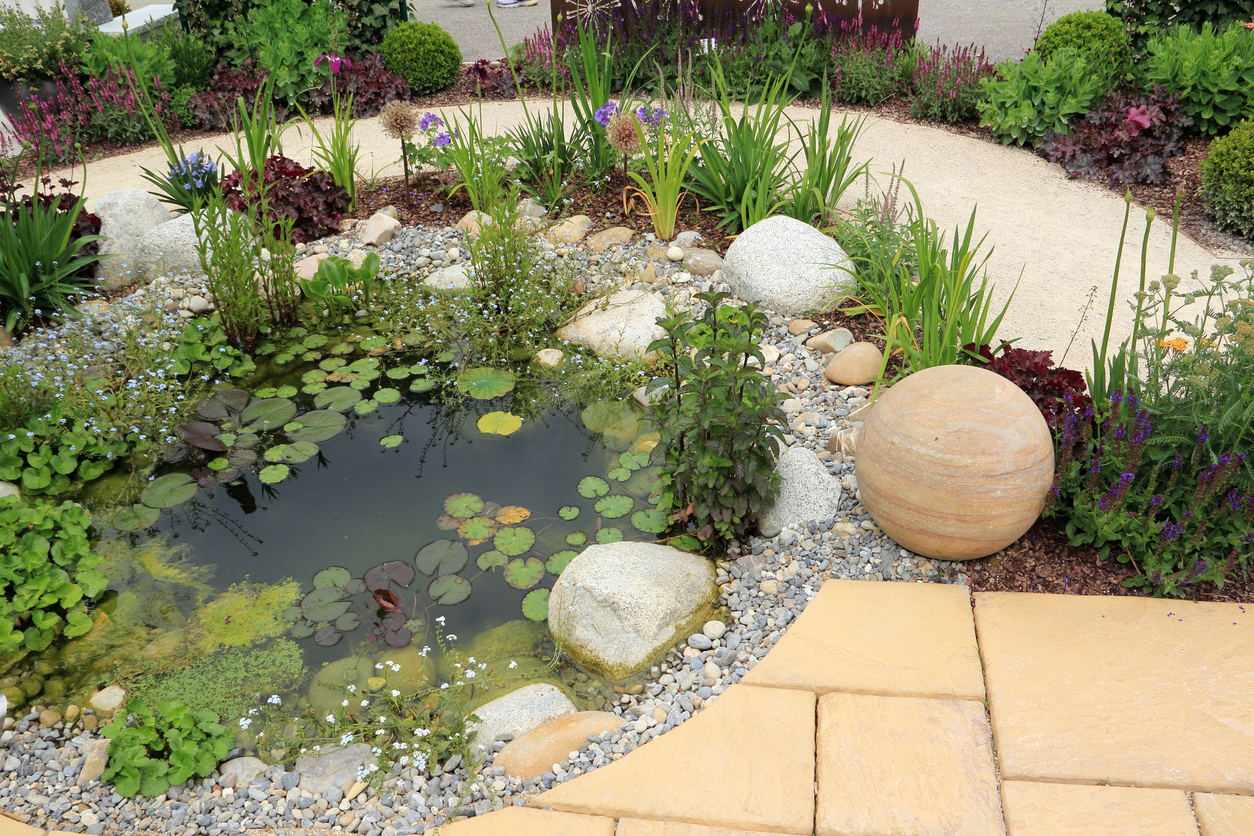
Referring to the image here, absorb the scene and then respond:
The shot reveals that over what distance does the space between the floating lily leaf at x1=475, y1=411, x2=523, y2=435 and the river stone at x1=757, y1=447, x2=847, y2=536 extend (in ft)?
4.03

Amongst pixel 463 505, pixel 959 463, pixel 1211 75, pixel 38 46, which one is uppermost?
pixel 38 46

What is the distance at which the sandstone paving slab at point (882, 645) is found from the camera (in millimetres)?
2373

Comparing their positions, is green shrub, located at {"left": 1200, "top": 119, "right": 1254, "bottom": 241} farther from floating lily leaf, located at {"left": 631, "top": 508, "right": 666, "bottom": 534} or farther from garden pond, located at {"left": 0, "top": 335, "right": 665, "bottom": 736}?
floating lily leaf, located at {"left": 631, "top": 508, "right": 666, "bottom": 534}

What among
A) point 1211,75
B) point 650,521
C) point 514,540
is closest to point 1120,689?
point 650,521

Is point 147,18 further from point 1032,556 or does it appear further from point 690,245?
point 1032,556

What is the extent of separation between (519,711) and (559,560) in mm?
694

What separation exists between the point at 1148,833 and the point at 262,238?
13.9 feet

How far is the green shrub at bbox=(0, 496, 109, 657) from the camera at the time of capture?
2639 millimetres

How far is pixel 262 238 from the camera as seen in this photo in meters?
4.20

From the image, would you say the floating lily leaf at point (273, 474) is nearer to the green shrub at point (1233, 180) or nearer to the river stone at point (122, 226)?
the river stone at point (122, 226)

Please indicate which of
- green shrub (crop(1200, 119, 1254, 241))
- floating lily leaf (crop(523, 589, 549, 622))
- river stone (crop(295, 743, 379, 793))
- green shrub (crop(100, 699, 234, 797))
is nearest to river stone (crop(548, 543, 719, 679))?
floating lily leaf (crop(523, 589, 549, 622))

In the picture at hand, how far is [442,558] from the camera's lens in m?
3.01

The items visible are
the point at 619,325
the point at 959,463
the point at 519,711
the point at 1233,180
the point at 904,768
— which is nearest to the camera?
the point at 904,768

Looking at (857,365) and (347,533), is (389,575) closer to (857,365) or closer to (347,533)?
(347,533)
